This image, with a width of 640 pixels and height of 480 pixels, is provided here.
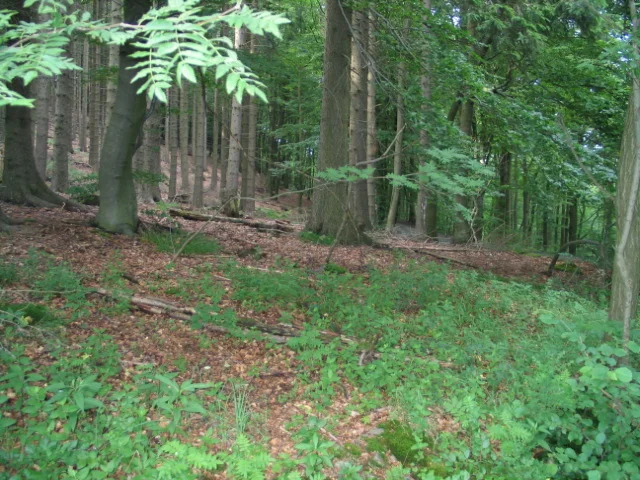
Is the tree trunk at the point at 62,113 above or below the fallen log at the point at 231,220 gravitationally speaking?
above

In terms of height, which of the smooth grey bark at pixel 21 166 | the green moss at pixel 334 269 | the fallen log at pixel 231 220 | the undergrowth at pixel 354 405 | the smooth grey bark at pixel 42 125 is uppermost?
the smooth grey bark at pixel 42 125

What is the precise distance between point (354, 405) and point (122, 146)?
540 cm

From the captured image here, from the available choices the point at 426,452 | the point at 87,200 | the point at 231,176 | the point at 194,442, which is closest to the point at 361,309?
the point at 426,452

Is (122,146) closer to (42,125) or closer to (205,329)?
(205,329)

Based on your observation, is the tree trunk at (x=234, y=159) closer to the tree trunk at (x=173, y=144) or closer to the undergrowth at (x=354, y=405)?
the tree trunk at (x=173, y=144)

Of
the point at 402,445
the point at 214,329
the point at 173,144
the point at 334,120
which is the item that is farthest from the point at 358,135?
the point at 173,144

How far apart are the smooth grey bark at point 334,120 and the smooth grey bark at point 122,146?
355 centimetres

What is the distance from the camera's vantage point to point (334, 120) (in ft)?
31.7

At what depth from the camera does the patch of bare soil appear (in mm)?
3910

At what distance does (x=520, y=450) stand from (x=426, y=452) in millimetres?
660

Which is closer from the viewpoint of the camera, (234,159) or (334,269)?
(334,269)

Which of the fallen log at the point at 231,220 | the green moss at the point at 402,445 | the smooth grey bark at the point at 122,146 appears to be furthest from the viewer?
the fallen log at the point at 231,220

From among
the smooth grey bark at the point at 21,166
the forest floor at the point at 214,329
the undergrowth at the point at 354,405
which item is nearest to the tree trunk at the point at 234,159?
the forest floor at the point at 214,329

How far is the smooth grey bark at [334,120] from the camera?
941 cm
